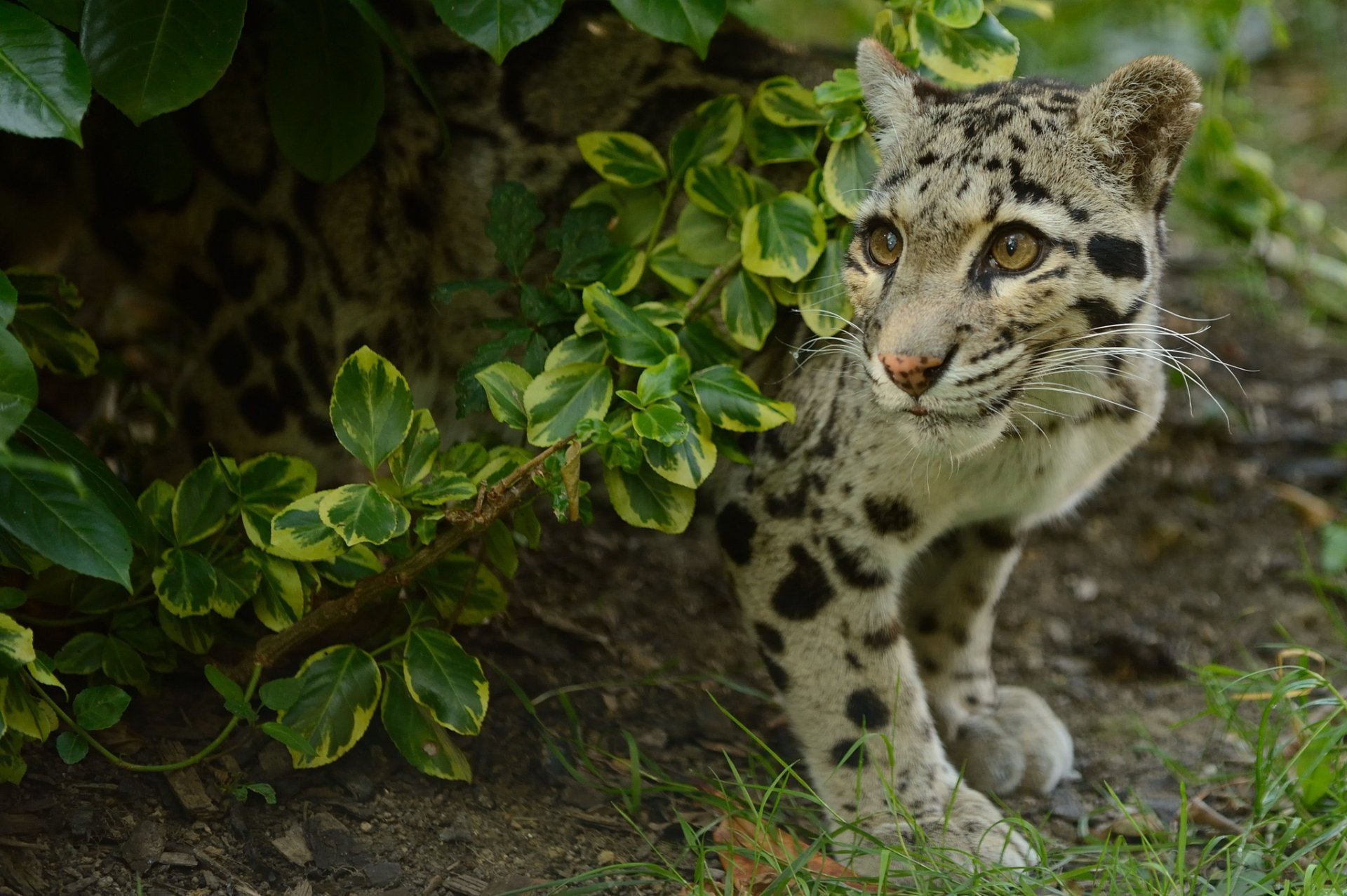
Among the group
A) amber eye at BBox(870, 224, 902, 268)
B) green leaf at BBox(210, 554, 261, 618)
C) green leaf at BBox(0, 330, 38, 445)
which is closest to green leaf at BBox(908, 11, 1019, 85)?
amber eye at BBox(870, 224, 902, 268)

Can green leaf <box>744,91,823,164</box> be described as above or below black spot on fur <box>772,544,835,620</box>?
above

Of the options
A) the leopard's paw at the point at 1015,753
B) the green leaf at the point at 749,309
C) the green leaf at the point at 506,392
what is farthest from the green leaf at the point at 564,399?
the leopard's paw at the point at 1015,753

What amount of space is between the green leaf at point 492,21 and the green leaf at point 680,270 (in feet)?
2.42

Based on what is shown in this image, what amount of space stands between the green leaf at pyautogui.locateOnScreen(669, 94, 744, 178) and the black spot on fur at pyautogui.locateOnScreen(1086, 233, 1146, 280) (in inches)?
36.9

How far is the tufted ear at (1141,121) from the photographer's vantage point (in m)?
2.99

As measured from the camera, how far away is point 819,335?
3.31 m

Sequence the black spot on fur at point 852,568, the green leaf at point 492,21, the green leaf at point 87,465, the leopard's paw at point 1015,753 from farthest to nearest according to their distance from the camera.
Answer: the leopard's paw at point 1015,753 → the black spot on fur at point 852,568 → the green leaf at point 492,21 → the green leaf at point 87,465

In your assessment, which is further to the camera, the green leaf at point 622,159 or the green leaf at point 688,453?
the green leaf at point 622,159

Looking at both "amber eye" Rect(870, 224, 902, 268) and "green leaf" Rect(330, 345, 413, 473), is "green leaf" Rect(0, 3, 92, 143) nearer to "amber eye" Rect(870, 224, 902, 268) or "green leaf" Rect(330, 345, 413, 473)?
"green leaf" Rect(330, 345, 413, 473)

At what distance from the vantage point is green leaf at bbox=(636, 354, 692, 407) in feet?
9.74

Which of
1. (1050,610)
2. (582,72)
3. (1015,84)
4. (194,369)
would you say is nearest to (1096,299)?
(1015,84)

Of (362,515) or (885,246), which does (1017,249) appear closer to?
(885,246)

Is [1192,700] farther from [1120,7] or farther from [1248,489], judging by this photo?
[1120,7]

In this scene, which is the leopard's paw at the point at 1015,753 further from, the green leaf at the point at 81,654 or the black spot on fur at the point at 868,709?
the green leaf at the point at 81,654
